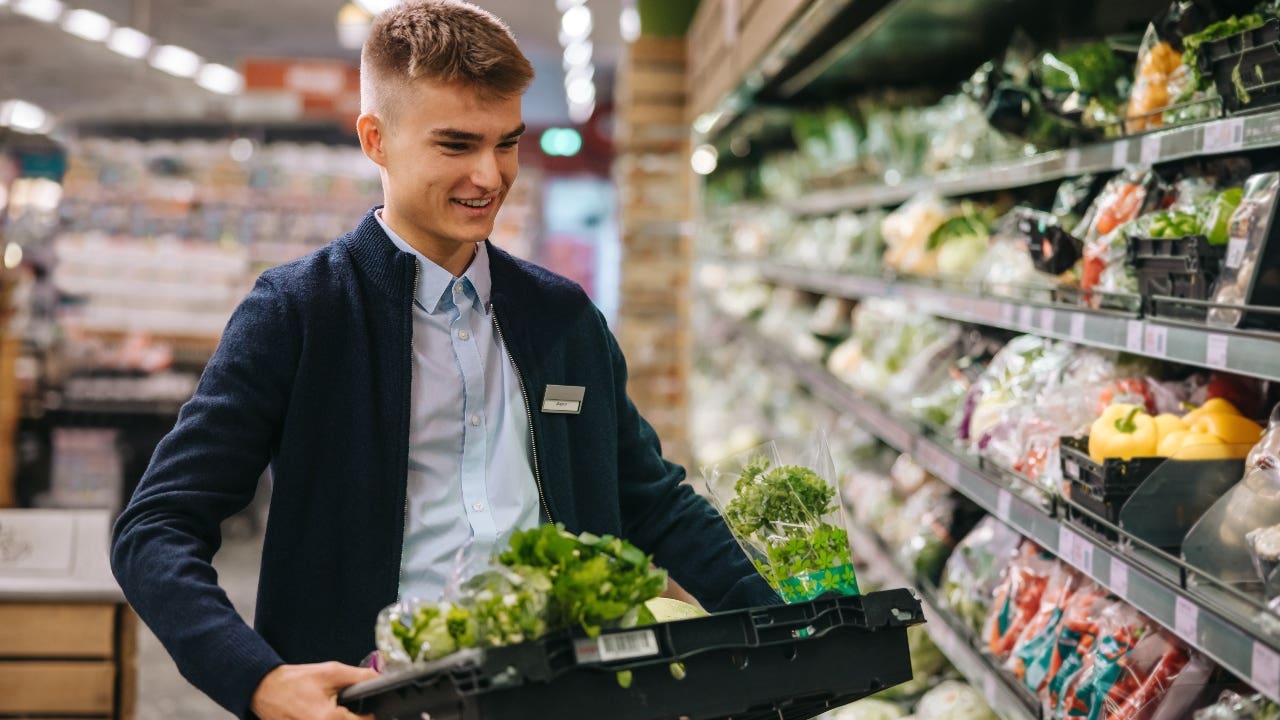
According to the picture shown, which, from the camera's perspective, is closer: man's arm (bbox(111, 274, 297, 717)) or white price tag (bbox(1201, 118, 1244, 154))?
man's arm (bbox(111, 274, 297, 717))

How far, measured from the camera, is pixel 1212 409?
2.01 m

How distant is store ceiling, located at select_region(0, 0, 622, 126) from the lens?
1357 cm

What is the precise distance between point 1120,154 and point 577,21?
9.88 metres

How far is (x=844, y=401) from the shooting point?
12.9ft

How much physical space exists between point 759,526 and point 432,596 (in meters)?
0.48

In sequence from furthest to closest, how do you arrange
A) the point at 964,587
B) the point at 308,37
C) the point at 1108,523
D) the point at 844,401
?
the point at 308,37, the point at 844,401, the point at 964,587, the point at 1108,523

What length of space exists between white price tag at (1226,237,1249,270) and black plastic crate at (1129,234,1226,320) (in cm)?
4

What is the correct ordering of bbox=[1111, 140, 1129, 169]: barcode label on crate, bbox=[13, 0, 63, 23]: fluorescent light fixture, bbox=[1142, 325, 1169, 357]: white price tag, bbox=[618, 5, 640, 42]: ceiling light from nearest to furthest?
bbox=[1142, 325, 1169, 357]: white price tag < bbox=[1111, 140, 1129, 169]: barcode label on crate < bbox=[618, 5, 640, 42]: ceiling light < bbox=[13, 0, 63, 23]: fluorescent light fixture

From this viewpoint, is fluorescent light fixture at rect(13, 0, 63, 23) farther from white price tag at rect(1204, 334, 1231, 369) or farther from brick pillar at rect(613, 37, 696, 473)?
white price tag at rect(1204, 334, 1231, 369)

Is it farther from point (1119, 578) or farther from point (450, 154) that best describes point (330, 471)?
point (1119, 578)

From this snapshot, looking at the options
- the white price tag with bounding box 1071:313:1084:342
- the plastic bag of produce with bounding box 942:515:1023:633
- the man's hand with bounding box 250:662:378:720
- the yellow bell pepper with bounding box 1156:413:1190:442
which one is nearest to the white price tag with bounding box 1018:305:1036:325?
the white price tag with bounding box 1071:313:1084:342

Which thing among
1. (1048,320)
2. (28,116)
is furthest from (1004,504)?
(28,116)

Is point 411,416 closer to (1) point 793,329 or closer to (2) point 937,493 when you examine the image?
(2) point 937,493

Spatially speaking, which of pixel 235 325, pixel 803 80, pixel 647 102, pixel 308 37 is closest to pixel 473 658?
pixel 235 325
